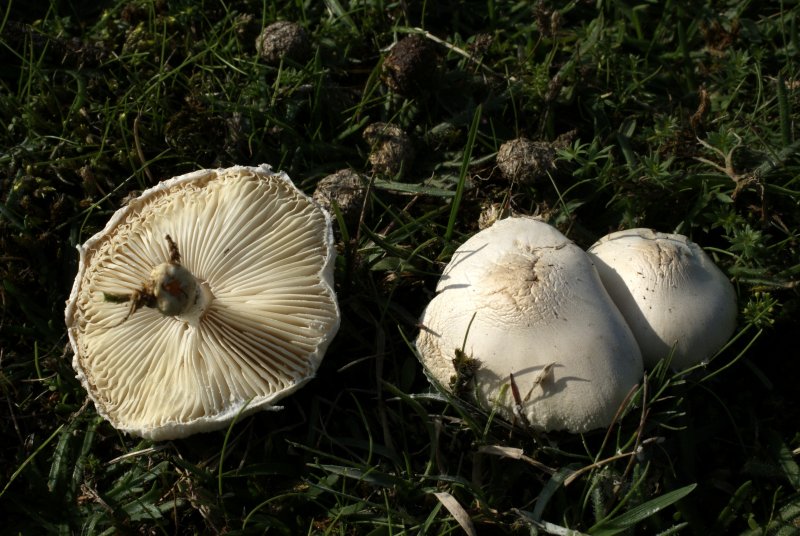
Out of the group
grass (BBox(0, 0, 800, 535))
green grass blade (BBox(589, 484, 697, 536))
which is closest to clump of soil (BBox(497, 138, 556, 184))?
Answer: grass (BBox(0, 0, 800, 535))

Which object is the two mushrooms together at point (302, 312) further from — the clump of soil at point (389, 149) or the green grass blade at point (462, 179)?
the clump of soil at point (389, 149)

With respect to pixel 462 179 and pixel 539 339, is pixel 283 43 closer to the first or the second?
pixel 462 179

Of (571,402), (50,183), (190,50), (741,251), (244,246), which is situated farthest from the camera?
(190,50)

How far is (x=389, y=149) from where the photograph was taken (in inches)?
140

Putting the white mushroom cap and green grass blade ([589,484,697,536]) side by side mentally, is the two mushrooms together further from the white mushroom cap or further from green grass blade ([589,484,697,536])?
green grass blade ([589,484,697,536])

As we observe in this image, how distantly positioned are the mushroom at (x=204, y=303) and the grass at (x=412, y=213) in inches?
13.2

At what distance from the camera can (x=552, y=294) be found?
8.64 feet

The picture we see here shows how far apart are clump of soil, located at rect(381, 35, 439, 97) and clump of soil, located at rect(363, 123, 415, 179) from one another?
0.74 ft

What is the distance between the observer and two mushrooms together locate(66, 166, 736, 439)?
103 inches

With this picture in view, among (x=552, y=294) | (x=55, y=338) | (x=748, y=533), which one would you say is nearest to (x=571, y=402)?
(x=552, y=294)

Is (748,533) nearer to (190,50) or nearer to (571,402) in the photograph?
(571,402)

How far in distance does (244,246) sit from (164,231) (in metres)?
0.37

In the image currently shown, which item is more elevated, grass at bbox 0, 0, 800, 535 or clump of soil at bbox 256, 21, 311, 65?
clump of soil at bbox 256, 21, 311, 65

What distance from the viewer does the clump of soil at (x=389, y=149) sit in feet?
11.6
